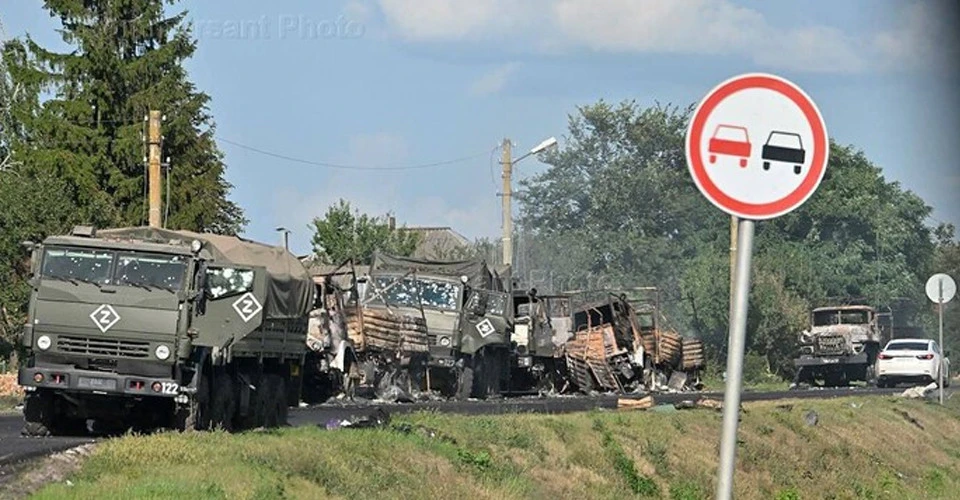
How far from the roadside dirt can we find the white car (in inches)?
1582

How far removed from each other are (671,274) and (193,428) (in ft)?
214

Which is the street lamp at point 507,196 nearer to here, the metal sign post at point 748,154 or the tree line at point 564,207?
the tree line at point 564,207

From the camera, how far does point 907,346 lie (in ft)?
171

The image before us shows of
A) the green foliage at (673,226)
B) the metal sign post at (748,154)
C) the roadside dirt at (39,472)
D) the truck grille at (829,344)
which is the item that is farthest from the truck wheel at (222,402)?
the green foliage at (673,226)

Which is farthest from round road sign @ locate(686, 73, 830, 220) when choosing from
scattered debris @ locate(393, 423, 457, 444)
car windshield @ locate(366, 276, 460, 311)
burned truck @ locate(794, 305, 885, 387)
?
burned truck @ locate(794, 305, 885, 387)

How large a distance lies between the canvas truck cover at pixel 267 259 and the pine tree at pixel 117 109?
21.4 metres

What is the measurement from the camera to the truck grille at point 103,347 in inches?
731

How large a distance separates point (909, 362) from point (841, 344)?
422 cm

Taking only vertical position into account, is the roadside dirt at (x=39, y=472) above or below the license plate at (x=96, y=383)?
below

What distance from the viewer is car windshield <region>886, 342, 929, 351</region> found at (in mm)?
51447

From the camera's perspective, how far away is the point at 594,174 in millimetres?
89250

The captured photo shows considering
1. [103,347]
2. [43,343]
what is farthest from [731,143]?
[43,343]

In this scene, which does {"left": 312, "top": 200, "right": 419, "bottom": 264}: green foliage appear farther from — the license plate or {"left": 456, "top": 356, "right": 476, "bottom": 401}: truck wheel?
the license plate

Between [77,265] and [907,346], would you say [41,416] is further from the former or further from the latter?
[907,346]
